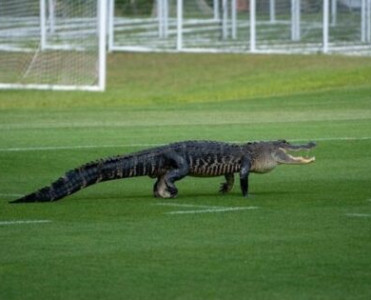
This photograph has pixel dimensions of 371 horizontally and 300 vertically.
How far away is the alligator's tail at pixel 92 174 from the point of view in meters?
14.4

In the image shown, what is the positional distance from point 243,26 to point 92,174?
3398cm

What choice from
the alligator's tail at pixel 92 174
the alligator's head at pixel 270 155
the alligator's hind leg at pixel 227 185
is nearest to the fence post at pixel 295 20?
the alligator's hind leg at pixel 227 185

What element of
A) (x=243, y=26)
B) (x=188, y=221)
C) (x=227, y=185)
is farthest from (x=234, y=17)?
(x=188, y=221)

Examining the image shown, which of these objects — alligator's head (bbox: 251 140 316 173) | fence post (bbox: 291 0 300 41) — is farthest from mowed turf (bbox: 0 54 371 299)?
fence post (bbox: 291 0 300 41)

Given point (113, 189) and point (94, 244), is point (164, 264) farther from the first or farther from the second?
point (113, 189)

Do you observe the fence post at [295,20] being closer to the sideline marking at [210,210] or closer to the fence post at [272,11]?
the fence post at [272,11]

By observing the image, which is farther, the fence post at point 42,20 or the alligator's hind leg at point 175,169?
the fence post at point 42,20

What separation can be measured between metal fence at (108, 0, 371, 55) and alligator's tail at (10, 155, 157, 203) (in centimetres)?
2965

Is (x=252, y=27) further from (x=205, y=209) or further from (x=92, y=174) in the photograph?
(x=205, y=209)

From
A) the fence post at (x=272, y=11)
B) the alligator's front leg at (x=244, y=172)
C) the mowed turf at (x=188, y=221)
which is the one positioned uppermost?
the fence post at (x=272, y=11)

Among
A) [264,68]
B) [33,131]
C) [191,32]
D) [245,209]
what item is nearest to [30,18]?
[264,68]

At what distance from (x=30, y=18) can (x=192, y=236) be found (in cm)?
2839

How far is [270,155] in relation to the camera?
14945 mm

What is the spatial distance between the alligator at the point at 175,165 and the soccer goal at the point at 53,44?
68.2ft
